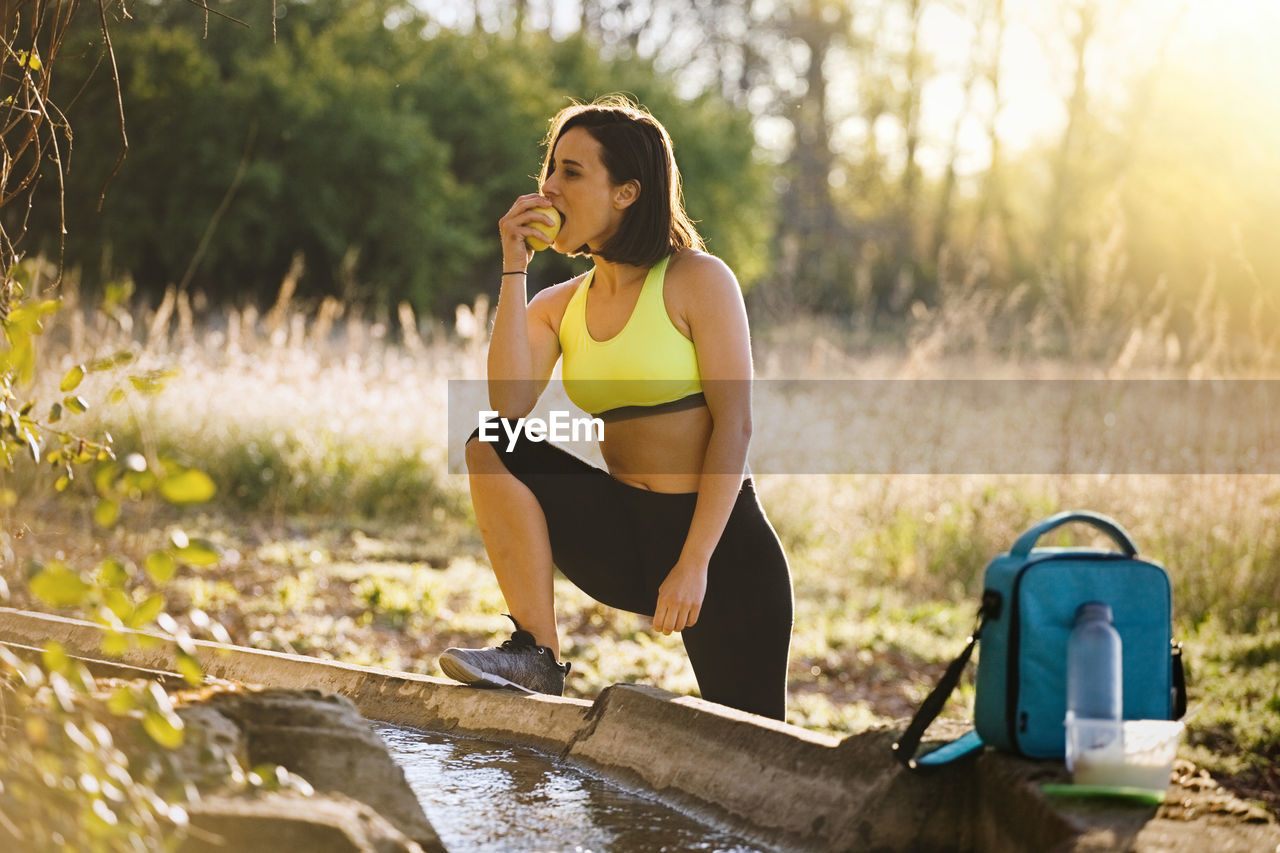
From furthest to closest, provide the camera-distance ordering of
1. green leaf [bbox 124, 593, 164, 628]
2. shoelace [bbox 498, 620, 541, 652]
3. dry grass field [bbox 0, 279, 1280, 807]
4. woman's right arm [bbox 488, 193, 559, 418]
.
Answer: dry grass field [bbox 0, 279, 1280, 807]
woman's right arm [bbox 488, 193, 559, 418]
shoelace [bbox 498, 620, 541, 652]
green leaf [bbox 124, 593, 164, 628]

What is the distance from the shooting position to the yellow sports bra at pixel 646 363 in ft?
8.96

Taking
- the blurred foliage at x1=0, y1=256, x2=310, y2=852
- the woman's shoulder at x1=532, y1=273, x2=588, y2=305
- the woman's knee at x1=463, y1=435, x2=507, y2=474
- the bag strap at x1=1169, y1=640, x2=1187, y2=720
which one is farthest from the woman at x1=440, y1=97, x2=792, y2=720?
the blurred foliage at x1=0, y1=256, x2=310, y2=852

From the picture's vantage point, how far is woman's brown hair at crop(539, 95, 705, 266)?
276 cm

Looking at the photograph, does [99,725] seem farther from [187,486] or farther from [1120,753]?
[1120,753]

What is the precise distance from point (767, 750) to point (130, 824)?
0.97m

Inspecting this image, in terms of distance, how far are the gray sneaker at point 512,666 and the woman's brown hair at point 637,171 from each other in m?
0.86

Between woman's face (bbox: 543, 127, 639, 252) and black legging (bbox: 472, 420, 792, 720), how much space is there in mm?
483

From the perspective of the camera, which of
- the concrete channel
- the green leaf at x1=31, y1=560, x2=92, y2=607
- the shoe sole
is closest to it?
the green leaf at x1=31, y1=560, x2=92, y2=607

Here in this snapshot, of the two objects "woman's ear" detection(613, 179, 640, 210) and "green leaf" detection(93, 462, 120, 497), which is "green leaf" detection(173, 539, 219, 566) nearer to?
"green leaf" detection(93, 462, 120, 497)

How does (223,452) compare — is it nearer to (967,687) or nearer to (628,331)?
(967,687)

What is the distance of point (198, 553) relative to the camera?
111 cm

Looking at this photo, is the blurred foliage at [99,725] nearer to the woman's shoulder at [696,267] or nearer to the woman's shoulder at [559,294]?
the woman's shoulder at [696,267]

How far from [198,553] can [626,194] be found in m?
1.82

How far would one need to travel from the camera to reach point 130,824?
3.97 feet
